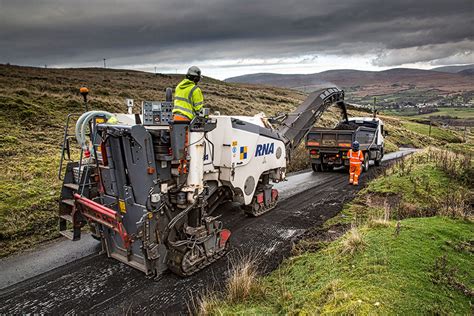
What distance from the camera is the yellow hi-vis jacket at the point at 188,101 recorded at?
5941 millimetres

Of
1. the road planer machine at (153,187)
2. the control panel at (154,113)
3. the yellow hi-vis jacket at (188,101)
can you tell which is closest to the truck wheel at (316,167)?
the road planer machine at (153,187)

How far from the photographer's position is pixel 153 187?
17.6 ft

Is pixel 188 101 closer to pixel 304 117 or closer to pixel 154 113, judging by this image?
pixel 154 113

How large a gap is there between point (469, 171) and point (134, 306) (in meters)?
11.1

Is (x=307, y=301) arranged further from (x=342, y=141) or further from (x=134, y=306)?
(x=342, y=141)

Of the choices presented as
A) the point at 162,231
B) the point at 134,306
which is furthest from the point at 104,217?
the point at 134,306

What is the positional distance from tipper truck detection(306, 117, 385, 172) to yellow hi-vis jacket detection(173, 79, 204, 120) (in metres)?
9.34

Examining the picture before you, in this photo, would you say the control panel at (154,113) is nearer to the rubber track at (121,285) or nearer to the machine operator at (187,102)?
the machine operator at (187,102)

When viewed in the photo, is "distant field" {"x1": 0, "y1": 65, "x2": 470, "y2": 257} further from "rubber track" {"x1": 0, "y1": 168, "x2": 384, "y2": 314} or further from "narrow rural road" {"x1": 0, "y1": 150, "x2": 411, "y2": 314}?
"rubber track" {"x1": 0, "y1": 168, "x2": 384, "y2": 314}

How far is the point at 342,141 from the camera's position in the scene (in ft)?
46.5

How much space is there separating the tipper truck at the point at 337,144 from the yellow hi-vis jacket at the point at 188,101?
9.34 meters

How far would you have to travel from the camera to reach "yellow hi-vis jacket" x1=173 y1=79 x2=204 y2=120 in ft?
19.5

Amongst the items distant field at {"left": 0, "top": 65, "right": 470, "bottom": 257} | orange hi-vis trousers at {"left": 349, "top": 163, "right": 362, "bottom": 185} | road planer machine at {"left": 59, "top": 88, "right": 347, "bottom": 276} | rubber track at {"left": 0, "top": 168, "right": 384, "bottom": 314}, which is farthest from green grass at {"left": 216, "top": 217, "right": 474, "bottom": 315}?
orange hi-vis trousers at {"left": 349, "top": 163, "right": 362, "bottom": 185}

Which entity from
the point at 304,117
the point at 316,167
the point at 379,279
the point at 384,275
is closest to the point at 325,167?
the point at 316,167
